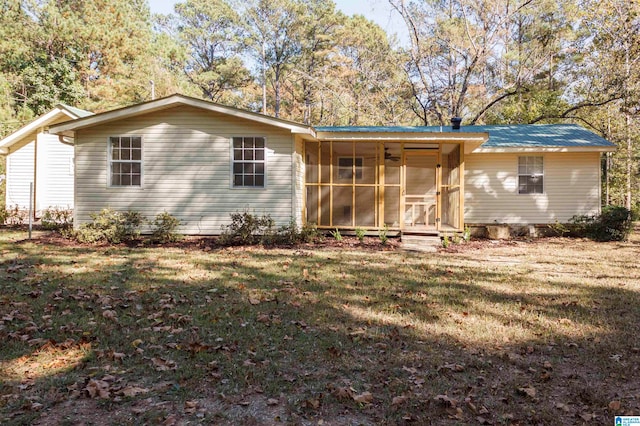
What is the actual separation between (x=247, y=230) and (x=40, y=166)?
35.8 ft

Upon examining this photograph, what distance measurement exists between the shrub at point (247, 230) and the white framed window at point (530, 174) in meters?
8.26

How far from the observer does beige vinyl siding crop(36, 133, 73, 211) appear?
1705cm

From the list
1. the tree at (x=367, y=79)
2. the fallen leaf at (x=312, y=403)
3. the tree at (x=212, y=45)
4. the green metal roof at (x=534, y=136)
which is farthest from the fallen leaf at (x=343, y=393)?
the tree at (x=212, y=45)

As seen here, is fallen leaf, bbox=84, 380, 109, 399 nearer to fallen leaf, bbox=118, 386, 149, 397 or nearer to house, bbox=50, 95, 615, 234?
fallen leaf, bbox=118, 386, 149, 397

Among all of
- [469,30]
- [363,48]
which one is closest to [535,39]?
[469,30]

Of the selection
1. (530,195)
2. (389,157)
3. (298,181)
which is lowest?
(530,195)

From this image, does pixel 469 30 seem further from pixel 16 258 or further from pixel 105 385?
pixel 105 385

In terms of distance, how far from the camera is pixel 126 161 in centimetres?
1216

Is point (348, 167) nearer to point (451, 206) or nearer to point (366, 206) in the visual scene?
point (366, 206)

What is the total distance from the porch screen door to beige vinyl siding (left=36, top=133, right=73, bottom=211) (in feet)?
42.7

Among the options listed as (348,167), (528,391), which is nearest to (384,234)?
(348,167)

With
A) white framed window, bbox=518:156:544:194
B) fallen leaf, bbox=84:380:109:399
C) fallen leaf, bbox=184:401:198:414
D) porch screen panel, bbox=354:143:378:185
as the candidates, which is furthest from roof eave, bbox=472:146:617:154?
fallen leaf, bbox=84:380:109:399

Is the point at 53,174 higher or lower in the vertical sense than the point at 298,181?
higher

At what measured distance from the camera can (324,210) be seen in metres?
12.8
